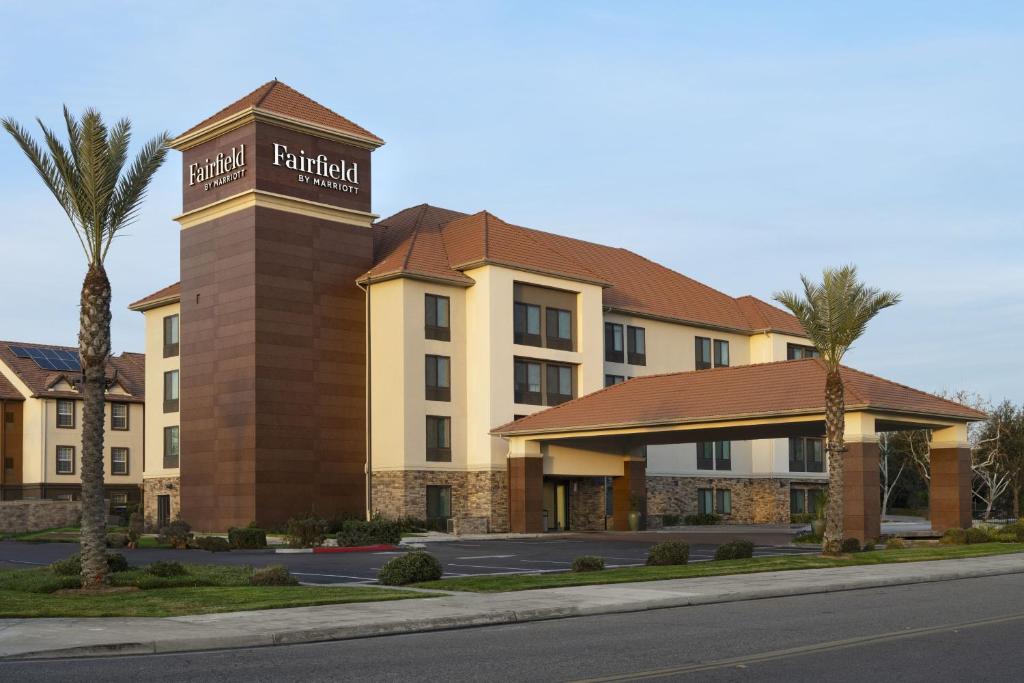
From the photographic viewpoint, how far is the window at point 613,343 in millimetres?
62594

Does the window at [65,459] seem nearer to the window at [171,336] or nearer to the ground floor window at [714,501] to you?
the window at [171,336]

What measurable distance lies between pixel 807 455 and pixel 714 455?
25.5 ft

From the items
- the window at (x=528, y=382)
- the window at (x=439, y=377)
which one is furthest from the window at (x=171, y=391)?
the window at (x=528, y=382)

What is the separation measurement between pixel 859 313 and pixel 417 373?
24377 mm

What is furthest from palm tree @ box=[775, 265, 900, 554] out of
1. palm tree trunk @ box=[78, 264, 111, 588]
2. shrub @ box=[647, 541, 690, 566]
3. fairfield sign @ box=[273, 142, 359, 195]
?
fairfield sign @ box=[273, 142, 359, 195]

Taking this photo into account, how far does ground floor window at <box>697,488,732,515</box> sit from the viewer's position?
67.4 metres

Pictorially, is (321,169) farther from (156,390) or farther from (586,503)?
(586,503)

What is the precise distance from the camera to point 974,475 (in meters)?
79.8

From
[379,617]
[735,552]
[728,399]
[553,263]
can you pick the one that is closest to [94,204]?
[379,617]

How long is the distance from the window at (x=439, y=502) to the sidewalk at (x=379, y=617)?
2895cm

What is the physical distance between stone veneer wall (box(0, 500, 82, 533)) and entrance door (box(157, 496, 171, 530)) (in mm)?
8255

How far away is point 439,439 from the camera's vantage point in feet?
177

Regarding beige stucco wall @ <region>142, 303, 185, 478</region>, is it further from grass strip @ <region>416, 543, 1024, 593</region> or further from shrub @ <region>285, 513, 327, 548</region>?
grass strip @ <region>416, 543, 1024, 593</region>

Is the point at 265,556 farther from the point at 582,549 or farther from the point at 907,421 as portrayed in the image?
the point at 907,421
